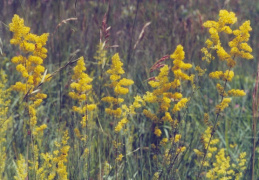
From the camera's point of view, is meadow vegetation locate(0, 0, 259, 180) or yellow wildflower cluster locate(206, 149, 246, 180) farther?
yellow wildflower cluster locate(206, 149, 246, 180)

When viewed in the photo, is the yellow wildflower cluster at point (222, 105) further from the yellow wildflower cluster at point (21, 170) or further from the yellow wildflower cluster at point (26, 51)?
the yellow wildflower cluster at point (21, 170)

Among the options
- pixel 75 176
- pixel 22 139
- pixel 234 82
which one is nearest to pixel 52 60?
pixel 22 139

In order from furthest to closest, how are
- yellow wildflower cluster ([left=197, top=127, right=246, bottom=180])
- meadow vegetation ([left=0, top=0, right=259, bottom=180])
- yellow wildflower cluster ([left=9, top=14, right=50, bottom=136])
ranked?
yellow wildflower cluster ([left=197, top=127, right=246, bottom=180]) → meadow vegetation ([left=0, top=0, right=259, bottom=180]) → yellow wildflower cluster ([left=9, top=14, right=50, bottom=136])

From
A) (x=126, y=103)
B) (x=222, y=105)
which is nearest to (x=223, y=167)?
(x=222, y=105)

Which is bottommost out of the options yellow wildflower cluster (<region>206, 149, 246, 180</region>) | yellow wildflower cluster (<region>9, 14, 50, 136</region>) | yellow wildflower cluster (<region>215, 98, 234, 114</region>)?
yellow wildflower cluster (<region>206, 149, 246, 180</region>)

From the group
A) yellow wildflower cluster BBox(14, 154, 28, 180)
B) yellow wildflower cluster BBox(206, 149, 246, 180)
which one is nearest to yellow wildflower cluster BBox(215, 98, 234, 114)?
yellow wildflower cluster BBox(206, 149, 246, 180)

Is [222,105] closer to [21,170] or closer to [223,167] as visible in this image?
[223,167]

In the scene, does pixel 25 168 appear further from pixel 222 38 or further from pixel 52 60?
pixel 222 38

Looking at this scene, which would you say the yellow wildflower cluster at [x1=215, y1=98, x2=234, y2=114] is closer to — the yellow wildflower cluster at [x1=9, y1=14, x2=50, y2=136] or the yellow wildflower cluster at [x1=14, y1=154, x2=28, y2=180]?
the yellow wildflower cluster at [x1=9, y1=14, x2=50, y2=136]

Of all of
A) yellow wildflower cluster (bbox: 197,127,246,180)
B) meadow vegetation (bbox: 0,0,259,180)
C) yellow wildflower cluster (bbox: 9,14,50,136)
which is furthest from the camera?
yellow wildflower cluster (bbox: 197,127,246,180)

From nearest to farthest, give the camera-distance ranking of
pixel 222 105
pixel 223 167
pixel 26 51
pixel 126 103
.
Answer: pixel 26 51 < pixel 222 105 < pixel 223 167 < pixel 126 103

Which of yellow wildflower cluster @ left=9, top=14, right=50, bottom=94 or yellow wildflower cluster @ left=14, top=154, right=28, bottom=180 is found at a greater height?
yellow wildflower cluster @ left=9, top=14, right=50, bottom=94

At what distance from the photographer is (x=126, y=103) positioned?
2959 millimetres

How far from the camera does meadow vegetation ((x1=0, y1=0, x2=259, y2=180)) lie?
1.84 metres
